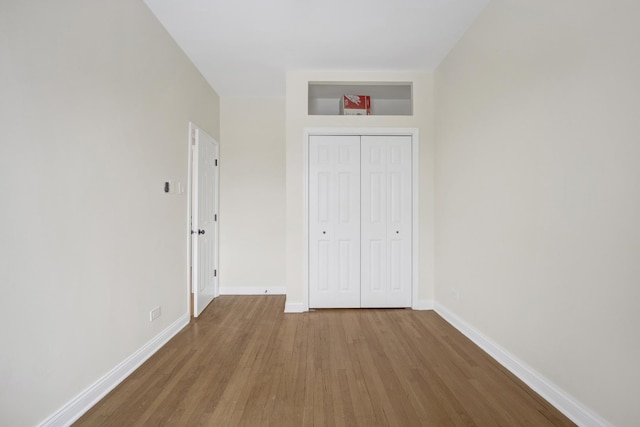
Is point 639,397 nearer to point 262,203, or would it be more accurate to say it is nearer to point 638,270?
point 638,270

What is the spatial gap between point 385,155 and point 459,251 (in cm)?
136

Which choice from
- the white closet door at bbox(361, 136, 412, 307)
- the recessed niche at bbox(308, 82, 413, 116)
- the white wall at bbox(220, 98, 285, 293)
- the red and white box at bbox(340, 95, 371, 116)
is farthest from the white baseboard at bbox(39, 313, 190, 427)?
the recessed niche at bbox(308, 82, 413, 116)

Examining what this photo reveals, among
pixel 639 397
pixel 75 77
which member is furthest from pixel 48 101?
pixel 639 397

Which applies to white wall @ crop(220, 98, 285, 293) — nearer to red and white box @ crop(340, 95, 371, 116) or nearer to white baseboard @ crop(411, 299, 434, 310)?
red and white box @ crop(340, 95, 371, 116)

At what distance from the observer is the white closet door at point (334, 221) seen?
12.1 feet

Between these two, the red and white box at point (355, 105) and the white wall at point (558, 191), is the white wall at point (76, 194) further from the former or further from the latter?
the white wall at point (558, 191)

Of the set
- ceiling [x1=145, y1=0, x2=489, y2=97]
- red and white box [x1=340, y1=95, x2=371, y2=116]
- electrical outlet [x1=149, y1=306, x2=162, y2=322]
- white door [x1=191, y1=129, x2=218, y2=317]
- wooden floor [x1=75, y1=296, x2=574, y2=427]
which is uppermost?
ceiling [x1=145, y1=0, x2=489, y2=97]

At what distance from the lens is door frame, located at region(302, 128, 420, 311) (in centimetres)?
363

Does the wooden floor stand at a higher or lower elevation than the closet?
lower

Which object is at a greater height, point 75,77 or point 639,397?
point 75,77

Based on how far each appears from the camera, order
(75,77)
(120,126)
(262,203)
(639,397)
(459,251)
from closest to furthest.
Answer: (639,397) < (75,77) < (120,126) < (459,251) < (262,203)

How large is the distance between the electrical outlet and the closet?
1.61m

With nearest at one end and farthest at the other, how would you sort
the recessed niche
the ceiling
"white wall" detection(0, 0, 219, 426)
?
1. "white wall" detection(0, 0, 219, 426)
2. the ceiling
3. the recessed niche

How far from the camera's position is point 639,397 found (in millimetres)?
1380
